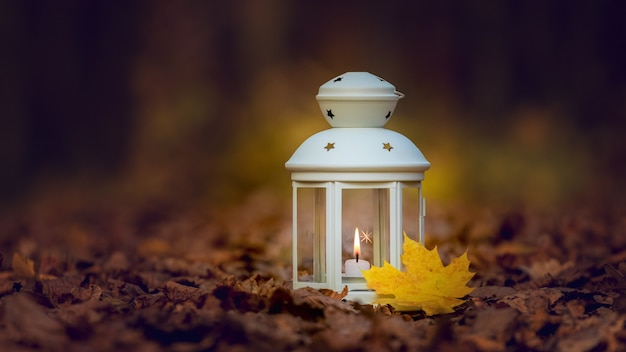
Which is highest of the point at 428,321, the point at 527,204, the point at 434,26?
the point at 434,26

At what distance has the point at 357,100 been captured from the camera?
12.6ft

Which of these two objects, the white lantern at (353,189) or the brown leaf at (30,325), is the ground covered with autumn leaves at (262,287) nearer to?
the brown leaf at (30,325)

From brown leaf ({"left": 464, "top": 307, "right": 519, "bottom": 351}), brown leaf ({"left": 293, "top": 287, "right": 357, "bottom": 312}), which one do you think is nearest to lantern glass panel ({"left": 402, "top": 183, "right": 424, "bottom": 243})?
brown leaf ({"left": 293, "top": 287, "right": 357, "bottom": 312})

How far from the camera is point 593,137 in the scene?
8656 millimetres

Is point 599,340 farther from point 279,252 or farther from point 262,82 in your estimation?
point 262,82

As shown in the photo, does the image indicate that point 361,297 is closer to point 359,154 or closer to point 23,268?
point 359,154

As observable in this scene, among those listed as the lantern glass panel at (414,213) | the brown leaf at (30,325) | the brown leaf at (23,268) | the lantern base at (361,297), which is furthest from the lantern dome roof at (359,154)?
the brown leaf at (23,268)

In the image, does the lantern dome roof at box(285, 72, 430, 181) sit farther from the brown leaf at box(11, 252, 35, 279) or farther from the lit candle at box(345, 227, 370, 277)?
the brown leaf at box(11, 252, 35, 279)

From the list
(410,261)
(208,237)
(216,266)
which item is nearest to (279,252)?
(216,266)

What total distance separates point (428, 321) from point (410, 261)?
29 centimetres

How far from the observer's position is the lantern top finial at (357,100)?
12.6 ft

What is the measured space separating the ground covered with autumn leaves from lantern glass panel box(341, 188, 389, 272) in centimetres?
29

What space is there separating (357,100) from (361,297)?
0.69m

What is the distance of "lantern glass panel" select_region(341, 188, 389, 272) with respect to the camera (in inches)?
156
